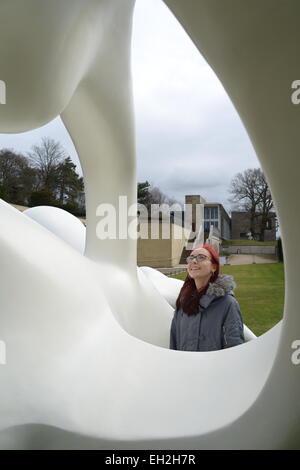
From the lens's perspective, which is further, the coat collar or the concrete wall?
the concrete wall

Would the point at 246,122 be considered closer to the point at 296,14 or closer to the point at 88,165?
the point at 296,14

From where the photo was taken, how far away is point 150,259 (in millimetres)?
11805

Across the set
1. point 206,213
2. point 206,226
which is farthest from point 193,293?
point 206,213

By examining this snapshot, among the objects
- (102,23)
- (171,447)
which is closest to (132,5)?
(102,23)

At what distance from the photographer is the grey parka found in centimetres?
205

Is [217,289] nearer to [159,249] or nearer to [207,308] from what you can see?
[207,308]

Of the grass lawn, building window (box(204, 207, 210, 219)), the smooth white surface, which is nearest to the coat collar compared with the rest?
the smooth white surface

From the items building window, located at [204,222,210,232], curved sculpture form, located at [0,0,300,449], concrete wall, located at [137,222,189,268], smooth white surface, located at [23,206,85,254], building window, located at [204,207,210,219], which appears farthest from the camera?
concrete wall, located at [137,222,189,268]

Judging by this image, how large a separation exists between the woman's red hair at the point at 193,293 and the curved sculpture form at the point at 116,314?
0.27m

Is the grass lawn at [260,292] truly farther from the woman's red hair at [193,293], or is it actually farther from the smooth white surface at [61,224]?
the woman's red hair at [193,293]

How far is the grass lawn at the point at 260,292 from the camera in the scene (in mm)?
8094

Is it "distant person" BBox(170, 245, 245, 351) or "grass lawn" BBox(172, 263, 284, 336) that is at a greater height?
"distant person" BBox(170, 245, 245, 351)

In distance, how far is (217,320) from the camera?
205cm

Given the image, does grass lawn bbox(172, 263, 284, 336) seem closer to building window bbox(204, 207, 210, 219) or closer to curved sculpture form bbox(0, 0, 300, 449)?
building window bbox(204, 207, 210, 219)
